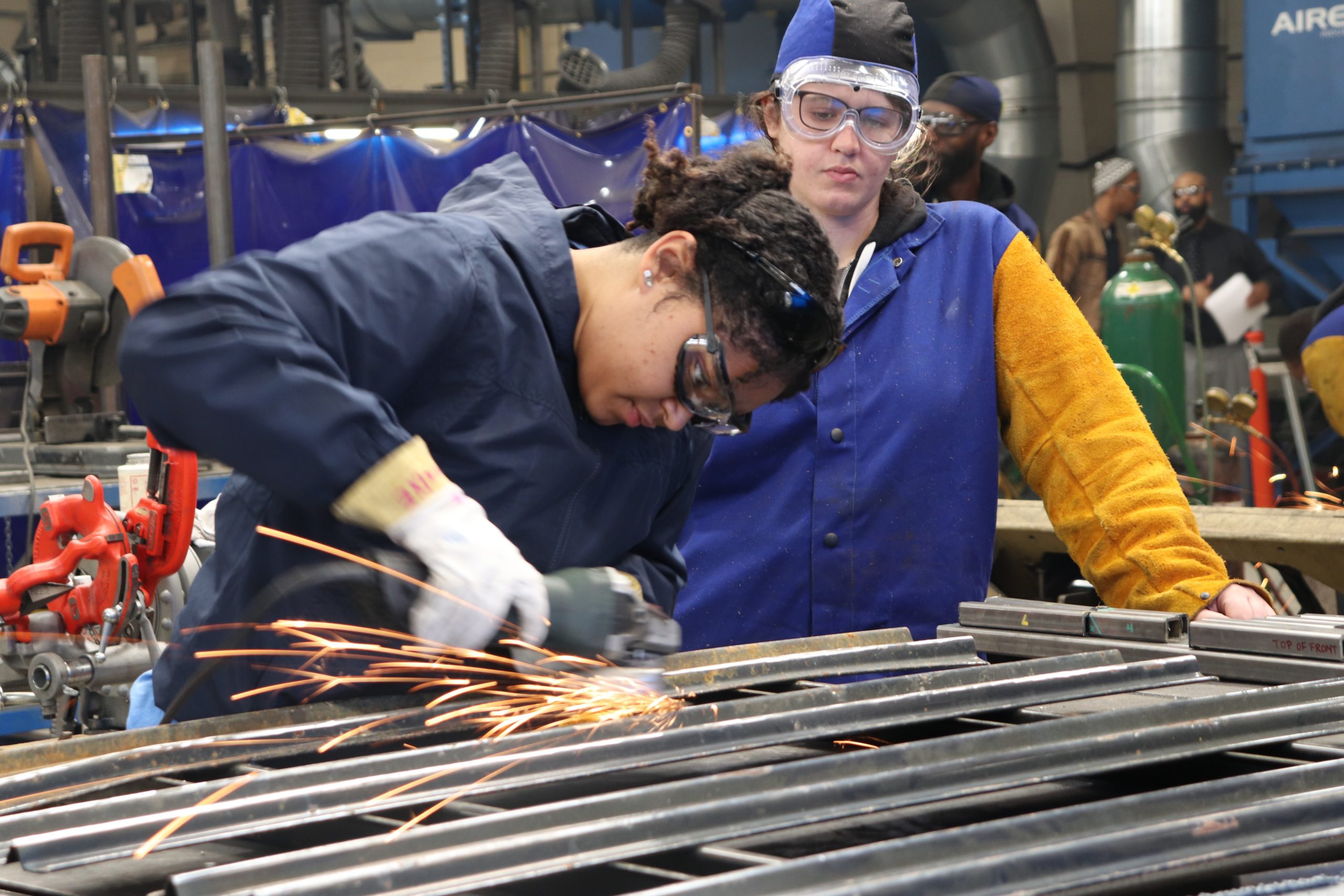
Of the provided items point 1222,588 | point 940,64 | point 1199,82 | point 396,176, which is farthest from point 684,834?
point 940,64

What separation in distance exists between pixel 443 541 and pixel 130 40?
842 centimetres

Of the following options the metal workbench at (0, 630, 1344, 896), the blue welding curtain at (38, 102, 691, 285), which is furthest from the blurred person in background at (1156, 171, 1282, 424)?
the metal workbench at (0, 630, 1344, 896)

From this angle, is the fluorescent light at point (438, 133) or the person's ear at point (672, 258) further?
the fluorescent light at point (438, 133)

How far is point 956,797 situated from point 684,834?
1.02ft

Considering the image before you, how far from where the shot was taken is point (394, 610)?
4.70ft

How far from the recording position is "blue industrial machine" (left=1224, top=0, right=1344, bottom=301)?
22.9 ft

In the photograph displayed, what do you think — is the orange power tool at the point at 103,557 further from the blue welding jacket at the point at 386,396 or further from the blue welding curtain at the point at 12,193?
the blue welding curtain at the point at 12,193

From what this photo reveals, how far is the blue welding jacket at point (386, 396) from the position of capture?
1328 mm

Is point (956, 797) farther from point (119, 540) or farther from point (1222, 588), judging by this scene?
point (119, 540)

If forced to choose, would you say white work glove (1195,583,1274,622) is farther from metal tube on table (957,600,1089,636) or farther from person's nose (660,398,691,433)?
person's nose (660,398,691,433)

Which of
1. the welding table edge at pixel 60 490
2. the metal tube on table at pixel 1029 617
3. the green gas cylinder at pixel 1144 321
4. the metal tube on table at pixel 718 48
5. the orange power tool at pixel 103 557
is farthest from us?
the metal tube on table at pixel 718 48

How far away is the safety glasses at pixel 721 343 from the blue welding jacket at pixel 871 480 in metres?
0.65

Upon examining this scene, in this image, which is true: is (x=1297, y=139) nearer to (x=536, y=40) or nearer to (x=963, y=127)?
(x=963, y=127)


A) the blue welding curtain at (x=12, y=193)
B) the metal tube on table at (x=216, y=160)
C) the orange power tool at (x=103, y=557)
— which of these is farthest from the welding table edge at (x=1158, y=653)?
the blue welding curtain at (x=12, y=193)
